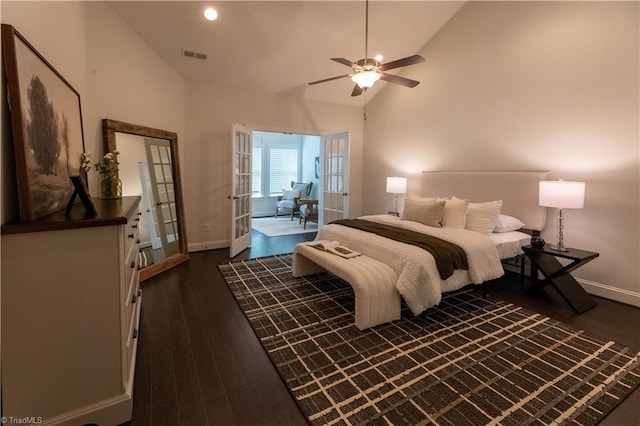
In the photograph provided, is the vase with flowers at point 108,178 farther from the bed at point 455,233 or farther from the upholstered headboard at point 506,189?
the upholstered headboard at point 506,189

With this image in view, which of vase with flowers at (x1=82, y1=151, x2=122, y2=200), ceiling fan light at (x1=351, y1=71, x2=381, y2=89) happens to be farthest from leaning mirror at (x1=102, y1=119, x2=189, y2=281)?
ceiling fan light at (x1=351, y1=71, x2=381, y2=89)

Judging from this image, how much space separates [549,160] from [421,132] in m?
1.99

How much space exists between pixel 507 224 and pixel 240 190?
3.76m

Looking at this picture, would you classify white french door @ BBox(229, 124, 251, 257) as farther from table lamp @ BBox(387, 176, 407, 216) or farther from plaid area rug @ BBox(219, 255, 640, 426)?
table lamp @ BBox(387, 176, 407, 216)

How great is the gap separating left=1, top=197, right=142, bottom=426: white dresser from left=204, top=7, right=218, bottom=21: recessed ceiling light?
3.01 meters

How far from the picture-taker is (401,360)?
211 cm

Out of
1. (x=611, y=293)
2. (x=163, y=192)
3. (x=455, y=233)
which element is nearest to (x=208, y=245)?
(x=163, y=192)

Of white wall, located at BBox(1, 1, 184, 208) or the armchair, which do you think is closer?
white wall, located at BBox(1, 1, 184, 208)

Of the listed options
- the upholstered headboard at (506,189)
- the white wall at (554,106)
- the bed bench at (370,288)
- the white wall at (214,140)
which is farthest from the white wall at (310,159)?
the bed bench at (370,288)

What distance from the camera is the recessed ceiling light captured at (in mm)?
3469

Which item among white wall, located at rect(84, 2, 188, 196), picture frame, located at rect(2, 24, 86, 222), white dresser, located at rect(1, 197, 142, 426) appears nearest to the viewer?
white dresser, located at rect(1, 197, 142, 426)

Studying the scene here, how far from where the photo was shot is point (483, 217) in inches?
141

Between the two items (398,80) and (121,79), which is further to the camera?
(121,79)

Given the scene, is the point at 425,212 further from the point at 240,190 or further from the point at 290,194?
the point at 290,194
